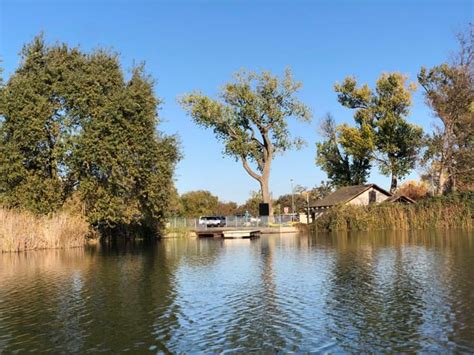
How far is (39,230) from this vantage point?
33.5 m

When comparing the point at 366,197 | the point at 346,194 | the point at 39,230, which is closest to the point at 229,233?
the point at 39,230

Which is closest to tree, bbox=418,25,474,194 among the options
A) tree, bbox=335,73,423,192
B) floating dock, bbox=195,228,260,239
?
tree, bbox=335,73,423,192

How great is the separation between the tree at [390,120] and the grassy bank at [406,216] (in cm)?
1644

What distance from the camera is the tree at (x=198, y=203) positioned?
301 feet

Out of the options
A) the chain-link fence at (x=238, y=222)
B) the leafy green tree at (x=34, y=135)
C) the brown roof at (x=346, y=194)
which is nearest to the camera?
the leafy green tree at (x=34, y=135)

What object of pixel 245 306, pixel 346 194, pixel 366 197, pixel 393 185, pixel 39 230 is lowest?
pixel 245 306

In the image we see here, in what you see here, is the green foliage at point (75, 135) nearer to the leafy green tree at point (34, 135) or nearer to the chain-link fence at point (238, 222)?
the leafy green tree at point (34, 135)

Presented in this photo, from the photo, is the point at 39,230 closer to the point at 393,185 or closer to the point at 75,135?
the point at 75,135

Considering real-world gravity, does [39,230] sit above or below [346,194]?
below

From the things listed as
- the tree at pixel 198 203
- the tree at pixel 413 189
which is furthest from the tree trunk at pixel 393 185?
the tree at pixel 198 203

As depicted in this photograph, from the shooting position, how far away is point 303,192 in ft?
316

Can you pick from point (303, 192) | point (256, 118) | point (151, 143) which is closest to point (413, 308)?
point (151, 143)

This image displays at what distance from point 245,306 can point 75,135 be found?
2646 cm

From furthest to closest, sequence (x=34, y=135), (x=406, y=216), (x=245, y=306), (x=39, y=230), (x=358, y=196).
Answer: (x=358, y=196) < (x=406, y=216) < (x=34, y=135) < (x=39, y=230) < (x=245, y=306)
